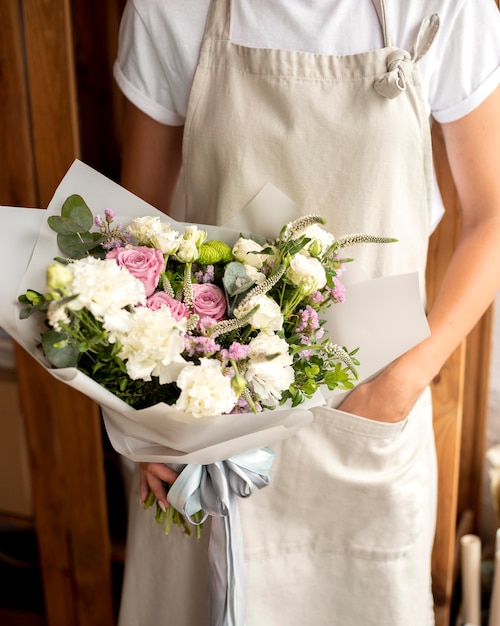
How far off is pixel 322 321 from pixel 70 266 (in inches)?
14.2

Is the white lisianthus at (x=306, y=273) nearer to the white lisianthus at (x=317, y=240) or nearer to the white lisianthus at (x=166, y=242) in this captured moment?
the white lisianthus at (x=317, y=240)

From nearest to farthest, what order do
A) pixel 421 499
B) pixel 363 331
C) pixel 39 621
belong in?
1. pixel 363 331
2. pixel 421 499
3. pixel 39 621

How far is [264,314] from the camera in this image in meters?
0.87

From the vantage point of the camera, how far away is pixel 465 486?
175 cm

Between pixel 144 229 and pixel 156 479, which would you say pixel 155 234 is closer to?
pixel 144 229

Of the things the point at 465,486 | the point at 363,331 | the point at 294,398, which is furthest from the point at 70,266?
the point at 465,486

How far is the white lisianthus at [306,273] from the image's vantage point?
2.91ft

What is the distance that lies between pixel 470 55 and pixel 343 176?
0.90 ft

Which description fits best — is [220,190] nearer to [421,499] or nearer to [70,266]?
[70,266]

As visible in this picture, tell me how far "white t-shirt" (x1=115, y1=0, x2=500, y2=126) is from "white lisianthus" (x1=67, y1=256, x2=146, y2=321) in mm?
557

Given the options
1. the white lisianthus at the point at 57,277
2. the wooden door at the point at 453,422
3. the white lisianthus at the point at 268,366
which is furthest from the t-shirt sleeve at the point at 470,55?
the white lisianthus at the point at 57,277

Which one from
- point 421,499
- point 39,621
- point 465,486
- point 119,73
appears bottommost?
point 39,621

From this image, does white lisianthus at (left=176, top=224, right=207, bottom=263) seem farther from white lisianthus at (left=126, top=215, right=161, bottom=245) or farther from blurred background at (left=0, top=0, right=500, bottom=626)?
blurred background at (left=0, top=0, right=500, bottom=626)

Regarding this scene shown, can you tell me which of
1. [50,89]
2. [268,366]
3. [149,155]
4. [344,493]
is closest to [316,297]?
[268,366]
